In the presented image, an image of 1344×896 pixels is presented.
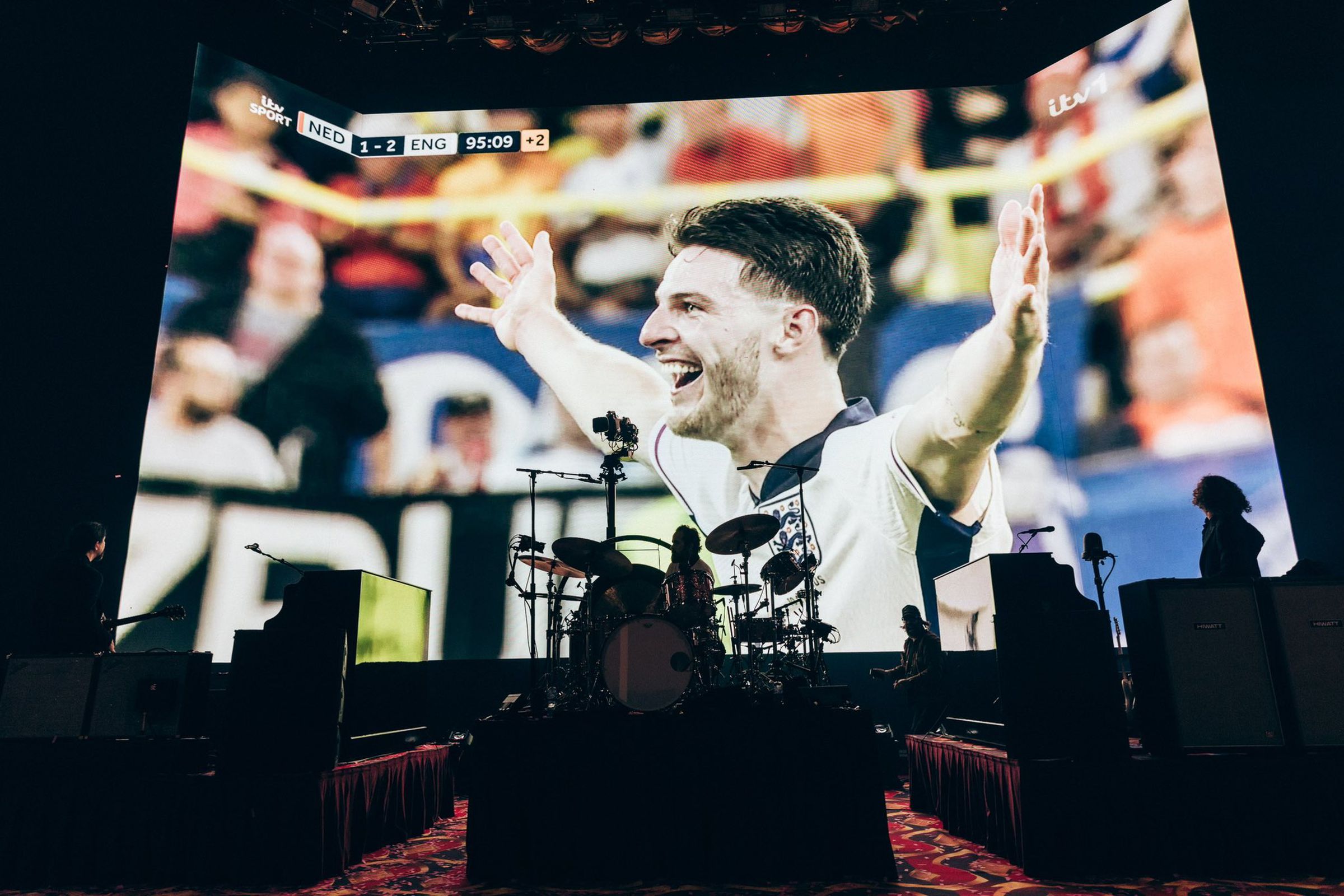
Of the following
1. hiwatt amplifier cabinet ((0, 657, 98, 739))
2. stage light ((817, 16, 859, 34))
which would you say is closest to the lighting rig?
stage light ((817, 16, 859, 34))

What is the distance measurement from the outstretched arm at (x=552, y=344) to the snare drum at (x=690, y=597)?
3.45 meters

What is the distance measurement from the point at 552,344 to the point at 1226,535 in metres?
6.07

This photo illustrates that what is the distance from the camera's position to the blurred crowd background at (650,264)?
759 cm

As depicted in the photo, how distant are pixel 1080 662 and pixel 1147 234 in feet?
18.3

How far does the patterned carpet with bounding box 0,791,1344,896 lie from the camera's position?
3.55 metres

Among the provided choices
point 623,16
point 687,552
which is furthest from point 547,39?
point 687,552

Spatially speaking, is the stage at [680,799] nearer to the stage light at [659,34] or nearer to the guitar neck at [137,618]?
the guitar neck at [137,618]

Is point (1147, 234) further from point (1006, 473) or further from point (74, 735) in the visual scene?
point (74, 735)

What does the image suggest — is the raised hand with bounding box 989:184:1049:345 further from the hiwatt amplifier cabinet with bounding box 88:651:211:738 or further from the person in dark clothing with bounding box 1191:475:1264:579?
the hiwatt amplifier cabinet with bounding box 88:651:211:738

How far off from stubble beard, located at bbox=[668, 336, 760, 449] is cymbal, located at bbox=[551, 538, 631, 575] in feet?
11.7

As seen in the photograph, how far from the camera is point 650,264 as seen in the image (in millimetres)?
8523

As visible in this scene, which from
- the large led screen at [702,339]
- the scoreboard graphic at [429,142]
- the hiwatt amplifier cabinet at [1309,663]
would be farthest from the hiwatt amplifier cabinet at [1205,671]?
the scoreboard graphic at [429,142]

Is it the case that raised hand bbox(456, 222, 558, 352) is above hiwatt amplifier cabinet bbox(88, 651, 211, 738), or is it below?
above

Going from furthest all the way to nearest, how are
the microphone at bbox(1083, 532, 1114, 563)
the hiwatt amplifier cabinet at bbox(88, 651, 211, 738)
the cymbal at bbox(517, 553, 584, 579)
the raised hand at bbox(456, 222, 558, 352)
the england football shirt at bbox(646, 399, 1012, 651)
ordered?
the raised hand at bbox(456, 222, 558, 352) → the england football shirt at bbox(646, 399, 1012, 651) → the microphone at bbox(1083, 532, 1114, 563) → the cymbal at bbox(517, 553, 584, 579) → the hiwatt amplifier cabinet at bbox(88, 651, 211, 738)
